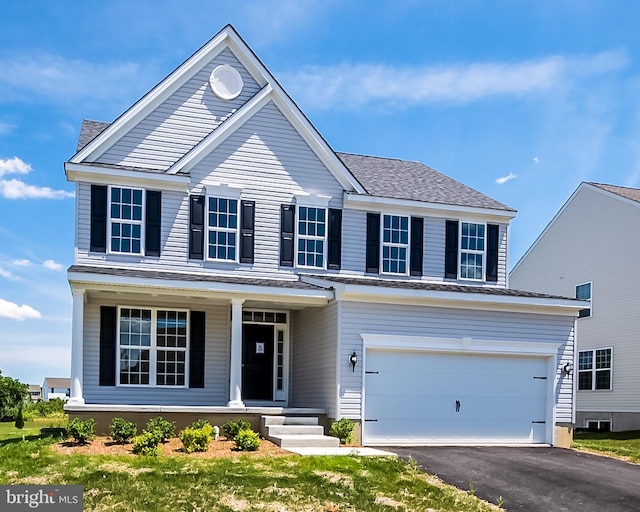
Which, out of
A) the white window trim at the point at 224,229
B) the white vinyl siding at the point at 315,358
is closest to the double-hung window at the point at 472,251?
the white vinyl siding at the point at 315,358

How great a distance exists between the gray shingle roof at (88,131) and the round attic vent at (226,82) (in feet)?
10.9

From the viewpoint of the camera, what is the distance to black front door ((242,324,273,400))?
2042 cm

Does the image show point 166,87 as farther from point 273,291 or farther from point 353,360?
point 353,360

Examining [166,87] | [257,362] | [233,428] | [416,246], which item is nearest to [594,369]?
[416,246]

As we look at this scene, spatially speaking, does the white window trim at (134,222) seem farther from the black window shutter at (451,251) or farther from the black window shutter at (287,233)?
the black window shutter at (451,251)

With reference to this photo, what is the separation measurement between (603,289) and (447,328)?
498 inches

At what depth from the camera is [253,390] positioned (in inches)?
806

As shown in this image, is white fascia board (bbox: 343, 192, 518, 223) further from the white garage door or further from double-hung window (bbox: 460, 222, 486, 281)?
the white garage door

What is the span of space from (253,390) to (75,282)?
5945mm

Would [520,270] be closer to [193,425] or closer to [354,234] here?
[354,234]

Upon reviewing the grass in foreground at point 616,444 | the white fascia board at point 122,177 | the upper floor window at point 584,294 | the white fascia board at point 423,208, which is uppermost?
the white fascia board at point 122,177

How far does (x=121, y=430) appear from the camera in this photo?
51.0ft

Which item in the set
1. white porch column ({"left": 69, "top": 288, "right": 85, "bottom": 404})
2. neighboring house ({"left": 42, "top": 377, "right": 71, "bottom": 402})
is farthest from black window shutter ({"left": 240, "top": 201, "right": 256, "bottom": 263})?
neighboring house ({"left": 42, "top": 377, "right": 71, "bottom": 402})

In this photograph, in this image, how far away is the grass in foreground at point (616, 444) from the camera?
59.6 ft
